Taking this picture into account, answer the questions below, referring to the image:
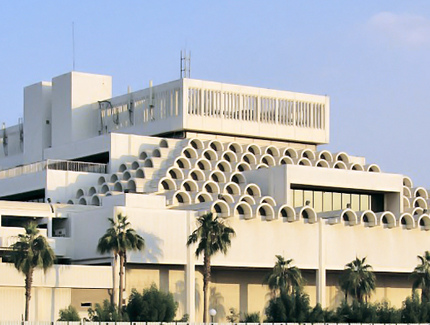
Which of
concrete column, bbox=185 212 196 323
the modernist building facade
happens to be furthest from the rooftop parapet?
concrete column, bbox=185 212 196 323

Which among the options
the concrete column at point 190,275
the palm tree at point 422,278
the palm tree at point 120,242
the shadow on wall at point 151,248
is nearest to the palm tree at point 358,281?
the palm tree at point 422,278

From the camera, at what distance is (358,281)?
304ft

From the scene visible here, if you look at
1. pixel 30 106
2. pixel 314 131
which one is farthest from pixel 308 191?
pixel 30 106

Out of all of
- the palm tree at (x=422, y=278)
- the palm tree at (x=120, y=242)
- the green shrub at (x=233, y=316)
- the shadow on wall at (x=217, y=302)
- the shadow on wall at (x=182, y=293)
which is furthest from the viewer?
the palm tree at (x=422, y=278)

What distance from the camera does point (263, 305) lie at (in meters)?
96.6

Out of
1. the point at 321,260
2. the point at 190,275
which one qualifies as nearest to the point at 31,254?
the point at 190,275

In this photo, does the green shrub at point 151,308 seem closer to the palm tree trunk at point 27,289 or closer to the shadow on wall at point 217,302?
the palm tree trunk at point 27,289

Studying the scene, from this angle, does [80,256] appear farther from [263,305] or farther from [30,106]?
[30,106]

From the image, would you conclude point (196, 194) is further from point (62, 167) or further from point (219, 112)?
point (62, 167)

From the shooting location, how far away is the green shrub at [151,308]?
73375 millimetres

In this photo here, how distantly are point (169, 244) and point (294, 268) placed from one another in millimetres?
8951

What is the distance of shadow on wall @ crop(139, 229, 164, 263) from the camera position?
88.4 metres

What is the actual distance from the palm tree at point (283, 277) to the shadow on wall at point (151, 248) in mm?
7824

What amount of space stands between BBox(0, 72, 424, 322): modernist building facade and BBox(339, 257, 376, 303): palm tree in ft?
8.75
